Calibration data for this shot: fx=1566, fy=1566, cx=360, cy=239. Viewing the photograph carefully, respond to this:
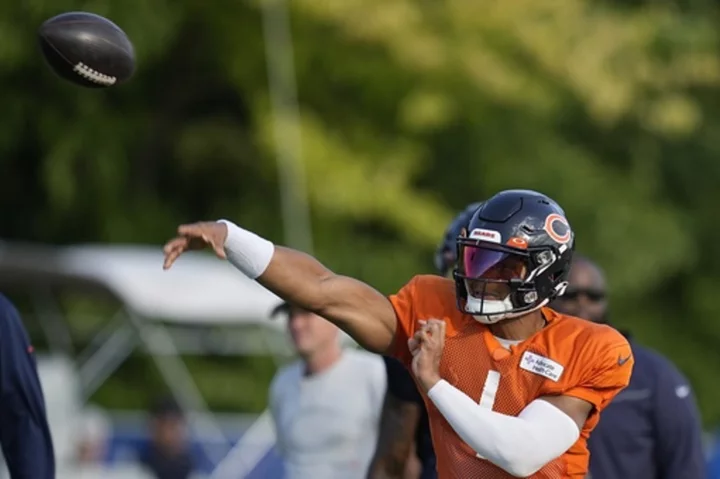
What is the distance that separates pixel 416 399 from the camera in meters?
5.49

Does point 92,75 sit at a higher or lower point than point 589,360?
higher

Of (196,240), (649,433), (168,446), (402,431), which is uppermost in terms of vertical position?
(196,240)

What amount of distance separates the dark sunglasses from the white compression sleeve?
1898mm

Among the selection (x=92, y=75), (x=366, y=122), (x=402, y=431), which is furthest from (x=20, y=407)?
(x=366, y=122)

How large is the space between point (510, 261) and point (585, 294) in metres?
1.82

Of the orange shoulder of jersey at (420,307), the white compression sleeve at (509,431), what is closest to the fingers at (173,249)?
the orange shoulder of jersey at (420,307)

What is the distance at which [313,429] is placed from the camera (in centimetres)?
670

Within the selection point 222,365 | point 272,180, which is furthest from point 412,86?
point 222,365

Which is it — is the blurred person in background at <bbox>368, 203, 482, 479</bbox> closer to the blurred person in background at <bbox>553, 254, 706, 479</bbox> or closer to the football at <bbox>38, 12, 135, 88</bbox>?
the blurred person in background at <bbox>553, 254, 706, 479</bbox>

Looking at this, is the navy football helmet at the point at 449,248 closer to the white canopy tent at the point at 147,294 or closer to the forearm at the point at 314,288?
the forearm at the point at 314,288

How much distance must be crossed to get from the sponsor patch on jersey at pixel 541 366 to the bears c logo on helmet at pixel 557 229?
364 mm

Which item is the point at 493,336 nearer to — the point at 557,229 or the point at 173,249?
the point at 557,229

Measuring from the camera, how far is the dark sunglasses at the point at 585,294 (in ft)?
20.8

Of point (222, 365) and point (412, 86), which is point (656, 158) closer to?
point (412, 86)
